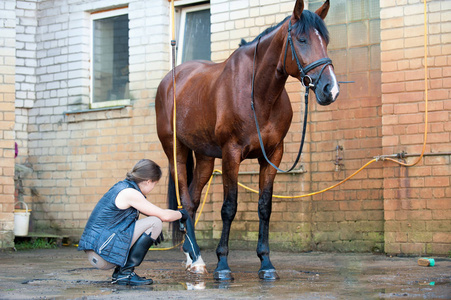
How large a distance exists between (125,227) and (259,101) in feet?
5.05

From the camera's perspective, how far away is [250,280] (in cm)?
503

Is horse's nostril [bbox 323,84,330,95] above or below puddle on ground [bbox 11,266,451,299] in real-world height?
above

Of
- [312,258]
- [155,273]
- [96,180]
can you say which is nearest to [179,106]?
[155,273]

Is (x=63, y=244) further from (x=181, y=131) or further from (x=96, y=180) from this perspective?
(x=181, y=131)

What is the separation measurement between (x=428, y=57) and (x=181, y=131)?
9.35 ft

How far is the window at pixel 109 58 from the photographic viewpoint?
9.89 meters

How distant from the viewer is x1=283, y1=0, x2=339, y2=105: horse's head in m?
4.74

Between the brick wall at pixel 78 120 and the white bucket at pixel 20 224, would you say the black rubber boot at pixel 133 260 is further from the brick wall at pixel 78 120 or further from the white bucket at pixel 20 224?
the white bucket at pixel 20 224

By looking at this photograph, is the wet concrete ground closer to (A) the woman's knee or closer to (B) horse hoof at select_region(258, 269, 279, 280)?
(B) horse hoof at select_region(258, 269, 279, 280)

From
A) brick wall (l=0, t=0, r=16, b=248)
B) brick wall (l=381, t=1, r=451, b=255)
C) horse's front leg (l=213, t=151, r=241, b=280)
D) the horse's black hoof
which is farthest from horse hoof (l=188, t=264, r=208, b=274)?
brick wall (l=0, t=0, r=16, b=248)

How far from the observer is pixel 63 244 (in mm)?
9656

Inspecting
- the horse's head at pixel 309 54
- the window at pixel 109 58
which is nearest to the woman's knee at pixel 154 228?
the horse's head at pixel 309 54

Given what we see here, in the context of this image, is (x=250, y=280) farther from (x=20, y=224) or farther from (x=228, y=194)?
(x=20, y=224)

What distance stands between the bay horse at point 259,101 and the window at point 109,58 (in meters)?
3.73
